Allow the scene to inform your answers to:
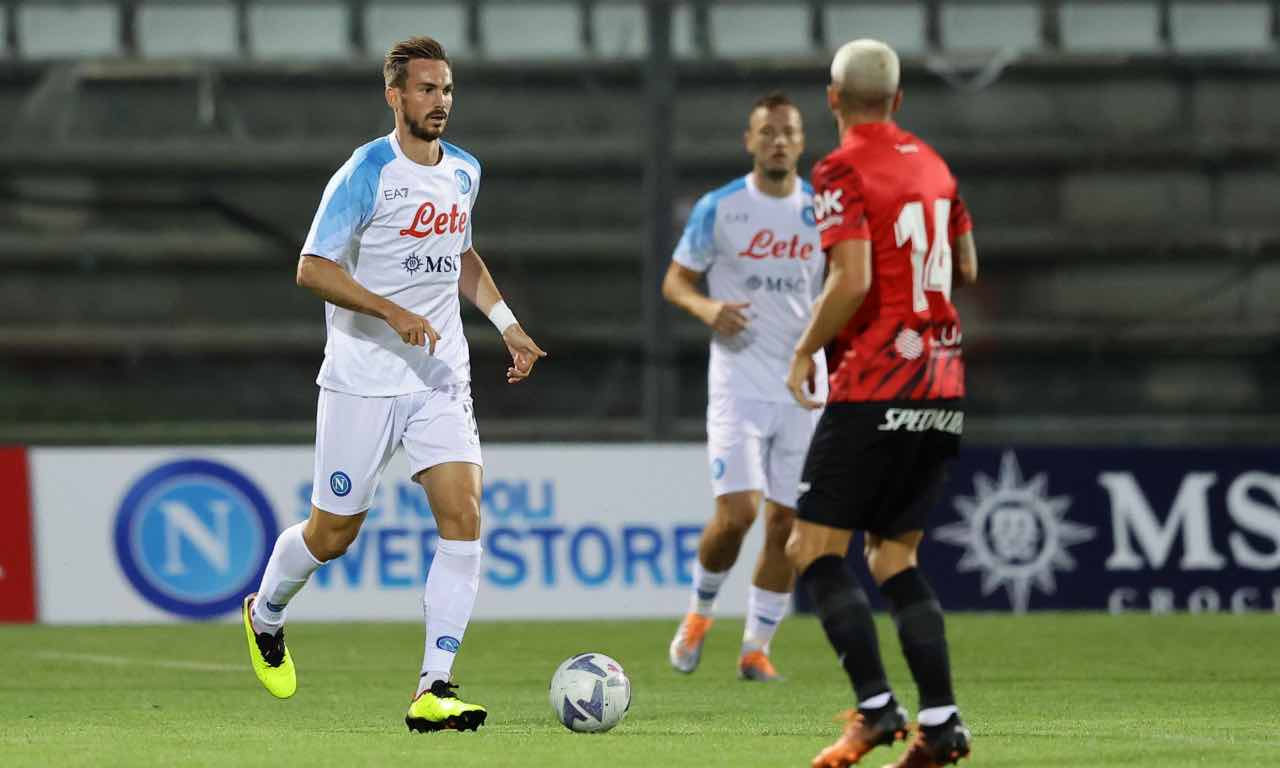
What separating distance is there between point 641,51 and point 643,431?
3.40 meters

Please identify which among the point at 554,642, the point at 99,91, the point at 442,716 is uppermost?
the point at 99,91

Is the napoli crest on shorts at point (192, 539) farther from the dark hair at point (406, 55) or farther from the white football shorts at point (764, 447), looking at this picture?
the dark hair at point (406, 55)

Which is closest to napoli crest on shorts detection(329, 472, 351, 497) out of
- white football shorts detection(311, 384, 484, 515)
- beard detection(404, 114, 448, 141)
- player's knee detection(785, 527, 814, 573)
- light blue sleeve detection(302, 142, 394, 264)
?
white football shorts detection(311, 384, 484, 515)

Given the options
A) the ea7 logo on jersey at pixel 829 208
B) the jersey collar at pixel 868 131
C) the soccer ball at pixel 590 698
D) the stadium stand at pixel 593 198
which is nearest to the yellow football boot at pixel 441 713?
the soccer ball at pixel 590 698

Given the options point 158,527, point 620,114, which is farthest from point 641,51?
point 158,527

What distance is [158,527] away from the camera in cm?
1156

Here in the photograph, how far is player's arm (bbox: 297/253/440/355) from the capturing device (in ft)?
20.0

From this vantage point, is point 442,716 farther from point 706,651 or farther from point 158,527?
point 158,527

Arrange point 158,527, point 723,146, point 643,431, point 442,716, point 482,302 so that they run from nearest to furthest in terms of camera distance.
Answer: point 442,716 → point 482,302 → point 158,527 → point 643,431 → point 723,146

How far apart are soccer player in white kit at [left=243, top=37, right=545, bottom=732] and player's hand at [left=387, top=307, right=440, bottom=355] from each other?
80 millimetres

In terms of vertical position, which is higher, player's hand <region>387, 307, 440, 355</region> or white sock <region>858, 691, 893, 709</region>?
player's hand <region>387, 307, 440, 355</region>

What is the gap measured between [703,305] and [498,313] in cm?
181

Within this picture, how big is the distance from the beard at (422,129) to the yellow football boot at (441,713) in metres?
1.57

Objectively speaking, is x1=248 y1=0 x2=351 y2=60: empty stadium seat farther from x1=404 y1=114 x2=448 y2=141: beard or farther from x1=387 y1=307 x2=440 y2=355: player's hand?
x1=387 y1=307 x2=440 y2=355: player's hand
